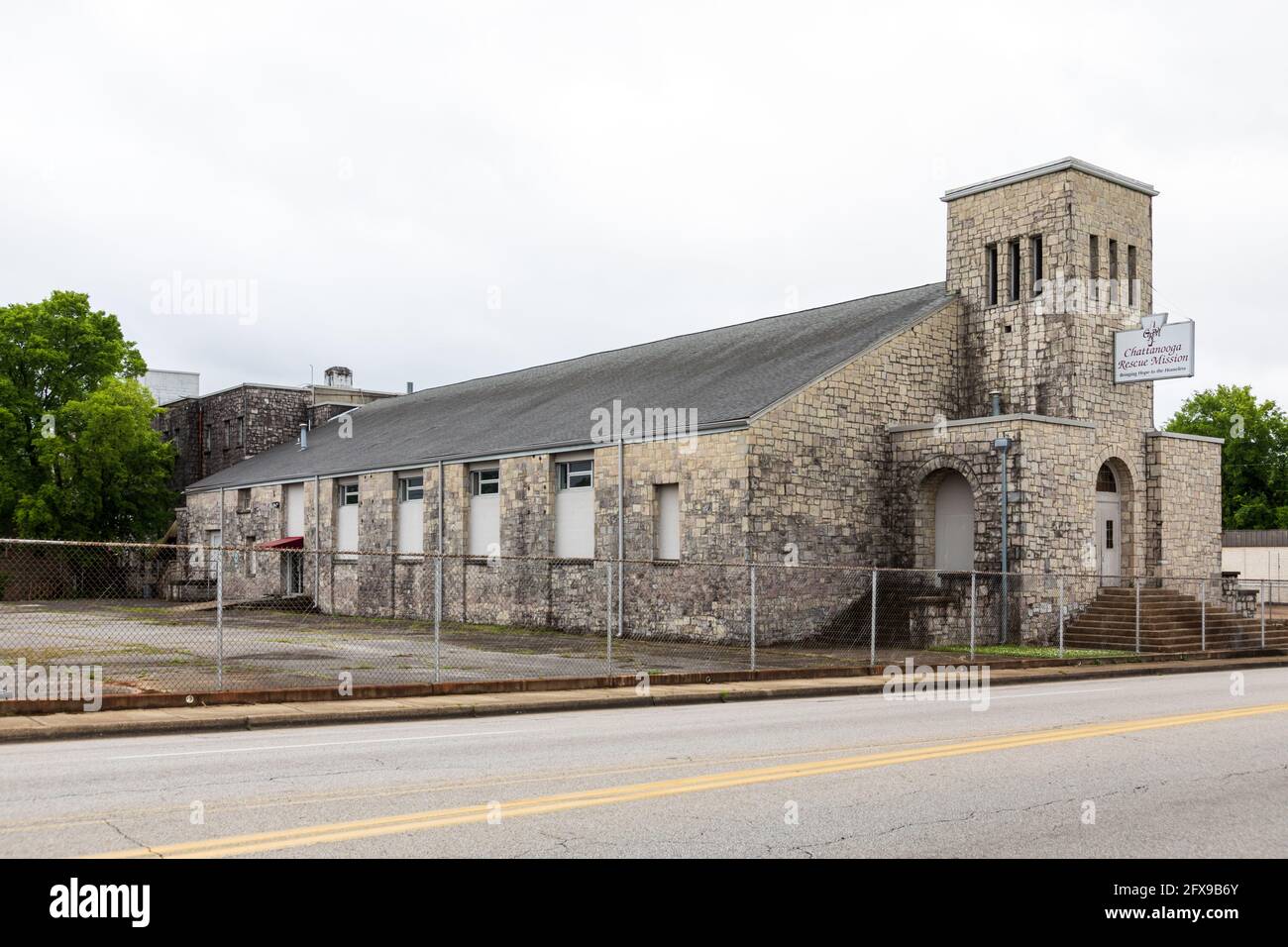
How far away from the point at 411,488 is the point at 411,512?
2.46 ft

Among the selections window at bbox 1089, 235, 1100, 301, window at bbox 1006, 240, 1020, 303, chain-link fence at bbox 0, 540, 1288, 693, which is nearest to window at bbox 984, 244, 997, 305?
window at bbox 1006, 240, 1020, 303

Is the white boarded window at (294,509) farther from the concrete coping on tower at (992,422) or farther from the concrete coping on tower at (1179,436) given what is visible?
the concrete coping on tower at (1179,436)

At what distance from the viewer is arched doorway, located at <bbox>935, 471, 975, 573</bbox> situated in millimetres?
29125

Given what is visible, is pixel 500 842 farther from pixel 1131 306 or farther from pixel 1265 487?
pixel 1265 487

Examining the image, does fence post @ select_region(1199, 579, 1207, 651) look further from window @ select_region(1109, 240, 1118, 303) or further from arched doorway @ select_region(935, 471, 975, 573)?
window @ select_region(1109, 240, 1118, 303)

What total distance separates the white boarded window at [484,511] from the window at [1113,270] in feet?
55.2

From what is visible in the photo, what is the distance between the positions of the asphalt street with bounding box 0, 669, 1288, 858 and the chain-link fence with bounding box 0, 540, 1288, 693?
4840mm

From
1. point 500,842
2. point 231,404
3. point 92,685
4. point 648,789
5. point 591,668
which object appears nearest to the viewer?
point 500,842

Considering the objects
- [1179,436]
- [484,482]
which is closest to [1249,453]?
[1179,436]

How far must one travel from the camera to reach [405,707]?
15.0 m

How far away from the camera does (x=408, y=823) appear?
7840 mm
